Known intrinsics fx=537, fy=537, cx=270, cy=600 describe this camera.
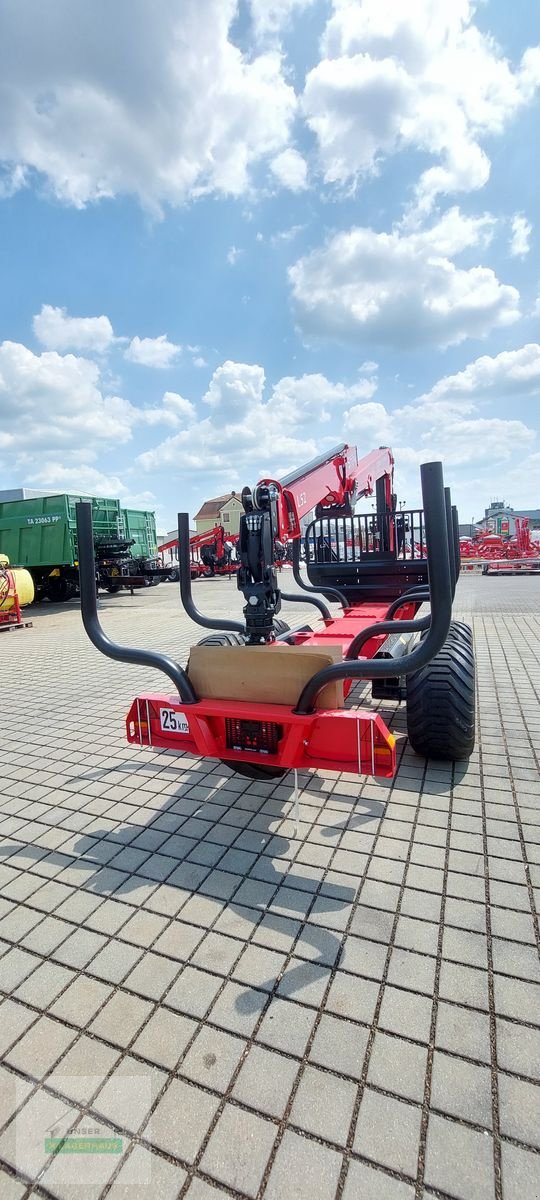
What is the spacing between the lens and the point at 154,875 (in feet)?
9.20

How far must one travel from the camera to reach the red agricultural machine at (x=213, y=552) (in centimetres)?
2291

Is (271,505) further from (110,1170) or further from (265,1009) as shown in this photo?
(110,1170)

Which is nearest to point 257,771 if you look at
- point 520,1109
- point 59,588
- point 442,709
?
point 442,709

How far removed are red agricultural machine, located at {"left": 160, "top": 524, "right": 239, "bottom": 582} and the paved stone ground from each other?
59.8 feet

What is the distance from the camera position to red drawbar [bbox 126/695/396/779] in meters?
2.72

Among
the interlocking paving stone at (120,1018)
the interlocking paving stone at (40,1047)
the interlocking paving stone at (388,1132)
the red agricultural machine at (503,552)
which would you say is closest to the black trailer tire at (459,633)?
the interlocking paving stone at (388,1132)

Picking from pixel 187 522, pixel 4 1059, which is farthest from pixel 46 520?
pixel 4 1059

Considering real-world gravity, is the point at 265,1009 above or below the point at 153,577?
below

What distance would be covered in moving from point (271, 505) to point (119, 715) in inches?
121

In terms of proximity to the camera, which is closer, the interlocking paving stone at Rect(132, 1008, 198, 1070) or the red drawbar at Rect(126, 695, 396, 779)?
the interlocking paving stone at Rect(132, 1008, 198, 1070)

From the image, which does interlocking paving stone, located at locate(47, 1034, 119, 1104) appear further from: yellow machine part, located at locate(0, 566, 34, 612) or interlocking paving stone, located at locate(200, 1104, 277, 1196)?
yellow machine part, located at locate(0, 566, 34, 612)

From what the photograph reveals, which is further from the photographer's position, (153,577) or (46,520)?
(153,577)

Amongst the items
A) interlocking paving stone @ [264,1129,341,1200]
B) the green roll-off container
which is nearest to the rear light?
interlocking paving stone @ [264,1129,341,1200]

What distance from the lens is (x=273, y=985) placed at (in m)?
2.09
